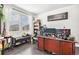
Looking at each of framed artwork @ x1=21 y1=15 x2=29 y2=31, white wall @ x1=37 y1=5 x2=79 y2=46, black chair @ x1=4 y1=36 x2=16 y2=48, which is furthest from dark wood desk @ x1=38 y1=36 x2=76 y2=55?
black chair @ x1=4 y1=36 x2=16 y2=48

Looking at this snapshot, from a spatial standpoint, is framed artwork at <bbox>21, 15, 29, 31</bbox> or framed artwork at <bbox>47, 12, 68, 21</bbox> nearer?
framed artwork at <bbox>47, 12, 68, 21</bbox>

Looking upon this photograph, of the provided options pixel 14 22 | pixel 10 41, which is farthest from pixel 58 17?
pixel 10 41

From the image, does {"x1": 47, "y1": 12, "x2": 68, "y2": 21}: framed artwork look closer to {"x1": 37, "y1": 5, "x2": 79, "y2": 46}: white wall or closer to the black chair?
{"x1": 37, "y1": 5, "x2": 79, "y2": 46}: white wall

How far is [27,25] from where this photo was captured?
2.58 m

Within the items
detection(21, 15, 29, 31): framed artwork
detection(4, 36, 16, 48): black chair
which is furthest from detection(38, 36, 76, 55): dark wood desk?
detection(4, 36, 16, 48): black chair

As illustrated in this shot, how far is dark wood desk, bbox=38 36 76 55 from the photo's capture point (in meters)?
2.46

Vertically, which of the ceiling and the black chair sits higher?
the ceiling

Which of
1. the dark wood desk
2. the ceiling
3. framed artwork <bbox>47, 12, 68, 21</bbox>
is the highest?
the ceiling

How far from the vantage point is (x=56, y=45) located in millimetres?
2607

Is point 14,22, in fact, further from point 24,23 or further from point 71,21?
point 71,21

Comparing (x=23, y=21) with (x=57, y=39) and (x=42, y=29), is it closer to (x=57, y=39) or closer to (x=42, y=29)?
(x=42, y=29)

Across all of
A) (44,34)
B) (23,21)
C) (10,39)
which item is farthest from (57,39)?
(10,39)
